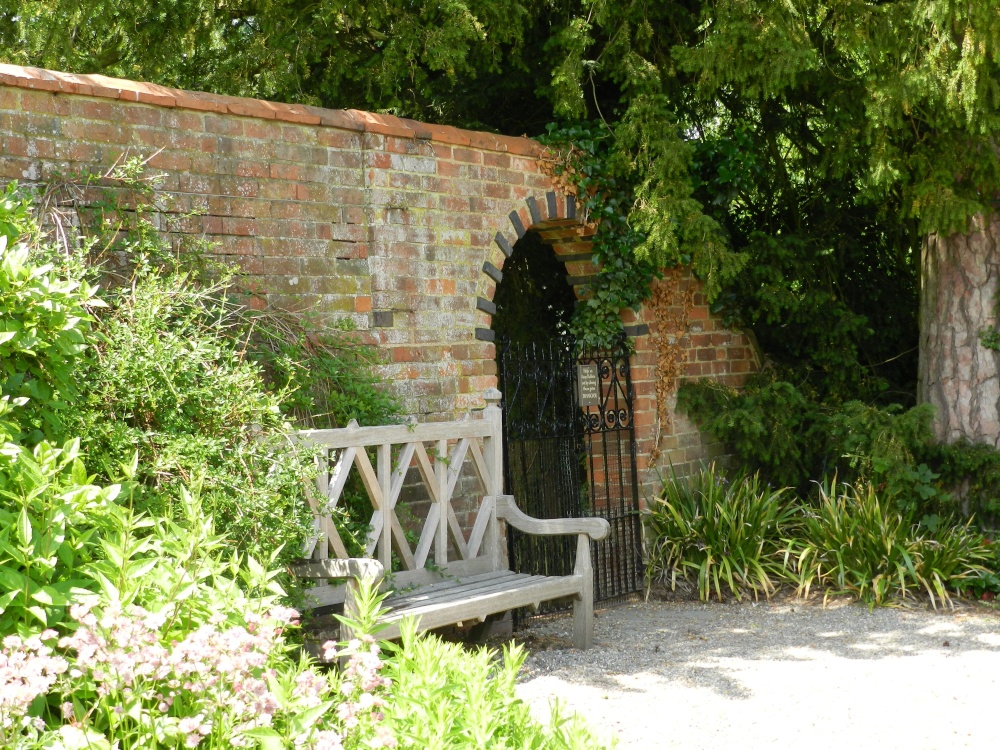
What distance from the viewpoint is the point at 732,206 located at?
8453 millimetres

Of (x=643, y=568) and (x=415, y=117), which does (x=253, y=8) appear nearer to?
(x=415, y=117)

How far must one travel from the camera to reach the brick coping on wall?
175 inches

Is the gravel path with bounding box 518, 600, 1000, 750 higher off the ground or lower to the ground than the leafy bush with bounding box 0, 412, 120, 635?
lower

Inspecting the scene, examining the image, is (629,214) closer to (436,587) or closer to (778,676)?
(436,587)

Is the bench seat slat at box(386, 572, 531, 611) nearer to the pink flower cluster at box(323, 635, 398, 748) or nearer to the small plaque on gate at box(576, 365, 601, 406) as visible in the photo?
the small plaque on gate at box(576, 365, 601, 406)

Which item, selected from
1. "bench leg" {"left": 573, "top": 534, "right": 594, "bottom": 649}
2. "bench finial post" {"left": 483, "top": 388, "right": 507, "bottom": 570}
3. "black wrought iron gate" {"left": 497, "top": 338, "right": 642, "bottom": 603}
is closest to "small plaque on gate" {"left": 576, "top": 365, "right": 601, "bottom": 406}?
"black wrought iron gate" {"left": 497, "top": 338, "right": 642, "bottom": 603}

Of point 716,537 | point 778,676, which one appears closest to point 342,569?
point 778,676

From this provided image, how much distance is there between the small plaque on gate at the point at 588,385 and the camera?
274 inches

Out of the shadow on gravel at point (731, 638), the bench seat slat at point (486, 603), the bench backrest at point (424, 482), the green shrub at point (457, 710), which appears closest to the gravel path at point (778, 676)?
the shadow on gravel at point (731, 638)

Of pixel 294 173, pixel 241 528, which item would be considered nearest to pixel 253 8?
pixel 294 173

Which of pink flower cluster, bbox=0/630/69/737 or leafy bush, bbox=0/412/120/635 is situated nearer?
pink flower cluster, bbox=0/630/69/737

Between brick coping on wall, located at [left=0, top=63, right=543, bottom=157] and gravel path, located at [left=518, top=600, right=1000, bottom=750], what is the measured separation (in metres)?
2.77

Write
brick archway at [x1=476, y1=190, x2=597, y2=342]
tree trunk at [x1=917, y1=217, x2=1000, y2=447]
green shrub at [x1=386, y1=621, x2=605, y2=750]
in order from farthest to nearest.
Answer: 1. tree trunk at [x1=917, y1=217, x2=1000, y2=447]
2. brick archway at [x1=476, y1=190, x2=597, y2=342]
3. green shrub at [x1=386, y1=621, x2=605, y2=750]

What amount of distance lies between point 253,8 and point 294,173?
333 centimetres
